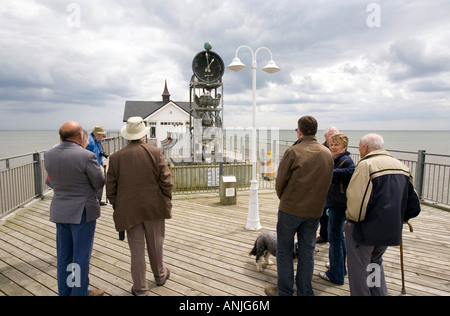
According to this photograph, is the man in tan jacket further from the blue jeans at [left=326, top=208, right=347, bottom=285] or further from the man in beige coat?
the man in beige coat

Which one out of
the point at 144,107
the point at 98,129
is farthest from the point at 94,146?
the point at 144,107

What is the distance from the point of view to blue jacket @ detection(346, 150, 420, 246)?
2.49 meters

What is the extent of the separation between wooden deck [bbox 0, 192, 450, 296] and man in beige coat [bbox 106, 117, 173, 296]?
622 mm

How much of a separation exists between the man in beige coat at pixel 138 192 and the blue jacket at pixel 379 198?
2039 millimetres

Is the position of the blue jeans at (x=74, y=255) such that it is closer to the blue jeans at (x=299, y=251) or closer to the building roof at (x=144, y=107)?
the blue jeans at (x=299, y=251)

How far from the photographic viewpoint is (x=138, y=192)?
3.04 meters

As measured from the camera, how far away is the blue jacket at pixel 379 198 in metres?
2.49

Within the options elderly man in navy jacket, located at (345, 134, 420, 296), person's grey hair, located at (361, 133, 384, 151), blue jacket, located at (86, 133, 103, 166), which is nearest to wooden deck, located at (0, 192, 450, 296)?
elderly man in navy jacket, located at (345, 134, 420, 296)

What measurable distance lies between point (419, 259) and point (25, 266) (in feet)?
19.3

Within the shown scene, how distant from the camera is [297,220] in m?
2.89

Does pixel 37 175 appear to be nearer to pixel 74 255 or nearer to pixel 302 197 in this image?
pixel 74 255

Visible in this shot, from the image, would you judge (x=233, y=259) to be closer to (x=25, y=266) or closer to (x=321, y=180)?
(x=321, y=180)

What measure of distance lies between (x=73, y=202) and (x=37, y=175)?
5706 mm
